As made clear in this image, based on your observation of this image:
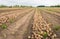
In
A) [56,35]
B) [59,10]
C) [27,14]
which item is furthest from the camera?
[27,14]

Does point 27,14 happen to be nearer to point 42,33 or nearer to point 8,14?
point 8,14

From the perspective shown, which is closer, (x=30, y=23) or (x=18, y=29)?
(x=18, y=29)

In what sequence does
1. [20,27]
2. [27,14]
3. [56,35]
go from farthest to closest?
[27,14] → [20,27] → [56,35]

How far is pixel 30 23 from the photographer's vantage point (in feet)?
14.3

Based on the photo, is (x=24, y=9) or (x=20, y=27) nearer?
(x=20, y=27)

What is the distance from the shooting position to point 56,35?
384cm

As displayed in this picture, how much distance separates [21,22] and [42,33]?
0.73 m

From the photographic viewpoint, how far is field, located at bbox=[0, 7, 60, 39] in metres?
3.91

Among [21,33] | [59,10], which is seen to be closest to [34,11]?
[59,10]

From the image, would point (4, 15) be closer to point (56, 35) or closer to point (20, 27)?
point (20, 27)

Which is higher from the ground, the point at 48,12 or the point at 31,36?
the point at 48,12

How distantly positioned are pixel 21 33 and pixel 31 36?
0.25 m

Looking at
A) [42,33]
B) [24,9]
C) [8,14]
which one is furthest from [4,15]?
[42,33]

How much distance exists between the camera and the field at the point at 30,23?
3.91 meters
